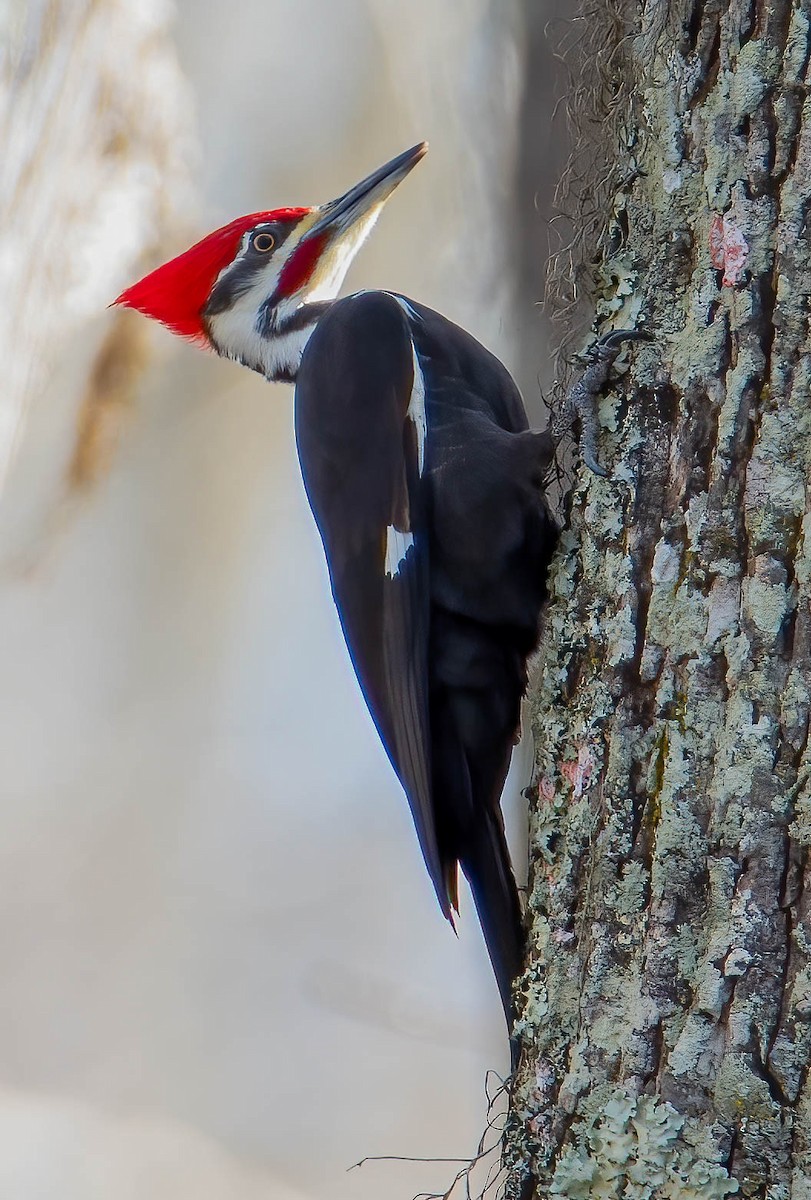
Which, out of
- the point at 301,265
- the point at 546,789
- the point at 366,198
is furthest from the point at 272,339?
the point at 546,789

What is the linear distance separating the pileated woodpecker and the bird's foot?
0.90 feet

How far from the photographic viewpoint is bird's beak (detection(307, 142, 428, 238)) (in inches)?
86.6

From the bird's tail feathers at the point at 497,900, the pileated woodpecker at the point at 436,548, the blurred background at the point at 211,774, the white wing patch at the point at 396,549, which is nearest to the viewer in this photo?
the bird's tail feathers at the point at 497,900

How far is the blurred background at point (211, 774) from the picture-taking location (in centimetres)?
301

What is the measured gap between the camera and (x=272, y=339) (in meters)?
2.41

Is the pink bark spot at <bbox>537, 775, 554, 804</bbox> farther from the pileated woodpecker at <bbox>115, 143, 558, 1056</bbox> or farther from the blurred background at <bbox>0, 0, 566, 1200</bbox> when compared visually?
the blurred background at <bbox>0, 0, 566, 1200</bbox>

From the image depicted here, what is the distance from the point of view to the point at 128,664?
3.68m

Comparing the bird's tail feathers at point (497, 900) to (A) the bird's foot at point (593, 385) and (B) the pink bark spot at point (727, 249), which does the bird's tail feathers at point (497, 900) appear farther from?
(B) the pink bark spot at point (727, 249)

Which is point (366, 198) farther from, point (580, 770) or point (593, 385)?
point (580, 770)

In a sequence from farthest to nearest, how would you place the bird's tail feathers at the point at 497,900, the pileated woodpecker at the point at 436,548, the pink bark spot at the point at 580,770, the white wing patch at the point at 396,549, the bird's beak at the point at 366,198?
1. the bird's beak at the point at 366,198
2. the white wing patch at the point at 396,549
3. the pileated woodpecker at the point at 436,548
4. the bird's tail feathers at the point at 497,900
5. the pink bark spot at the point at 580,770

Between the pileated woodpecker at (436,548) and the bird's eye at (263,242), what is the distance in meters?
0.43

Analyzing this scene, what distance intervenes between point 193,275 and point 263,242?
155 millimetres

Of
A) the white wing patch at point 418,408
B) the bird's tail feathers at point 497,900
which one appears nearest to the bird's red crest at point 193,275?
the white wing patch at point 418,408

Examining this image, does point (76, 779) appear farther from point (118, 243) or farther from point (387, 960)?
point (118, 243)
